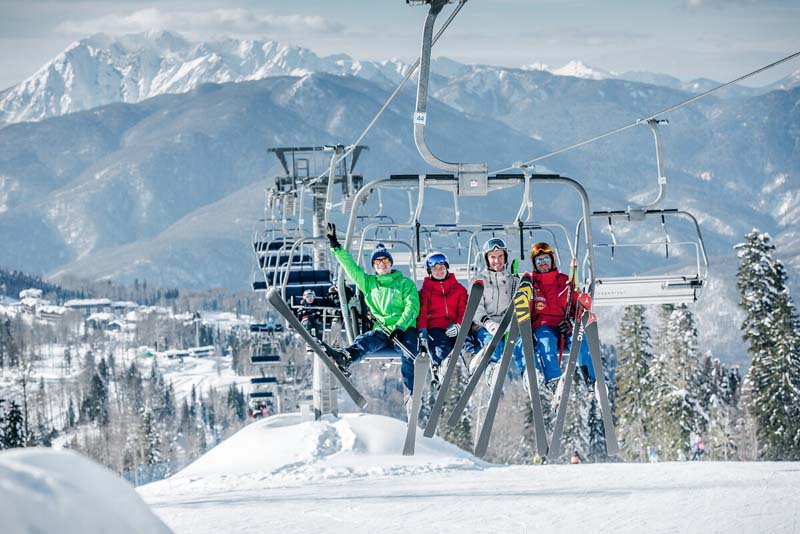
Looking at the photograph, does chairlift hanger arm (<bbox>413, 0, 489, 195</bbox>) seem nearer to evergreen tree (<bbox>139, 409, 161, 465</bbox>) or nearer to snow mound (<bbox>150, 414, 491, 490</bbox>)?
snow mound (<bbox>150, 414, 491, 490</bbox>)

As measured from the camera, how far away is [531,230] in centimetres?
1144

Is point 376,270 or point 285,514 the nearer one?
point 376,270

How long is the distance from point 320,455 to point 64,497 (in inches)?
707

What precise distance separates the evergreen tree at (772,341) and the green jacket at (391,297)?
24648 mm

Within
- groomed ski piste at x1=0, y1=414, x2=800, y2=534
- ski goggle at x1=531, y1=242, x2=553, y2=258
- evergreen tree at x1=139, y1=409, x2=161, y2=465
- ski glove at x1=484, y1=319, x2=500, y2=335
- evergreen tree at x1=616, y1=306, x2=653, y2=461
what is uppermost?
ski goggle at x1=531, y1=242, x2=553, y2=258

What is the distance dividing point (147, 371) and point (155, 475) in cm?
12110

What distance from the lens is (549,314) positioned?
11219 mm

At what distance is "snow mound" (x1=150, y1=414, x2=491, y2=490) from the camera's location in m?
20.3

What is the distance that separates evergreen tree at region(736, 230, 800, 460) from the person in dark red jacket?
80.1 ft

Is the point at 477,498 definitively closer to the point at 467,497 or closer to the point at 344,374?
the point at 467,497

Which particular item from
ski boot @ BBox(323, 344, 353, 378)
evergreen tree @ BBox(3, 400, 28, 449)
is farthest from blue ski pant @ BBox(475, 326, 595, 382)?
evergreen tree @ BBox(3, 400, 28, 449)

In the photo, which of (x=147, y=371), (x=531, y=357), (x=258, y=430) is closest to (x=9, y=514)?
(x=531, y=357)

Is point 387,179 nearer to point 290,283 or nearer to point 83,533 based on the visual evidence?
point 83,533

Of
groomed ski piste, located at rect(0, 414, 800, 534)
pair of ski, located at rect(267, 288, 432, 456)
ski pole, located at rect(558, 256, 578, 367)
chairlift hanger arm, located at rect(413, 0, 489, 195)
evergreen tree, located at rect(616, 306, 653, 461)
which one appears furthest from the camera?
evergreen tree, located at rect(616, 306, 653, 461)
